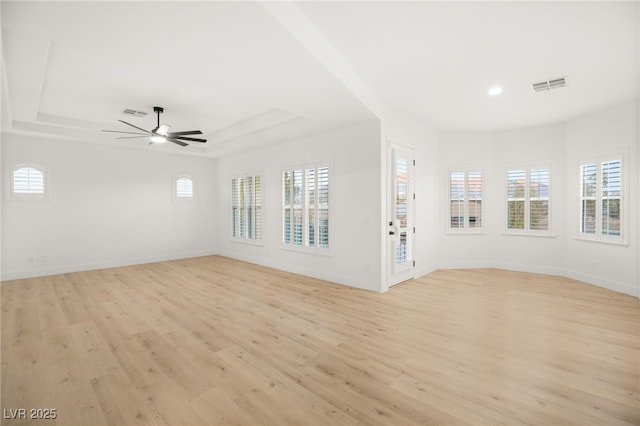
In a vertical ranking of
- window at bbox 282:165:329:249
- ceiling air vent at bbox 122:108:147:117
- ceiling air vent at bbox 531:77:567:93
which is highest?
ceiling air vent at bbox 122:108:147:117

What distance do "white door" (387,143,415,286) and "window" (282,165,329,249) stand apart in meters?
1.21

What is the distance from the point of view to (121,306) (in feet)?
13.7

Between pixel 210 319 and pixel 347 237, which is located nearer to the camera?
pixel 210 319

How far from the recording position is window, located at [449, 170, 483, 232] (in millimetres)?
6480

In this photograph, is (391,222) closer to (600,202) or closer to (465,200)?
(465,200)

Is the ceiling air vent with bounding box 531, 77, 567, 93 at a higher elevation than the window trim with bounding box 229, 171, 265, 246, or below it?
higher

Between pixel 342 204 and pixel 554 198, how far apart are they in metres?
4.25

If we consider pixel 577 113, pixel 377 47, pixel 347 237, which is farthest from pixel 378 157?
pixel 577 113

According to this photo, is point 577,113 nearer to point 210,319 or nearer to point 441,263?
point 441,263

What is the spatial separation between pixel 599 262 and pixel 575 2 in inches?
181

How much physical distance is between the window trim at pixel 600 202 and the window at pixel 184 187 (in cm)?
873

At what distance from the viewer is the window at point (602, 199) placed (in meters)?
4.88

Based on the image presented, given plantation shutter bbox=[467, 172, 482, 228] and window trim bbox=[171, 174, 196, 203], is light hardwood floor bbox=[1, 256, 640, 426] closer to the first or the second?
plantation shutter bbox=[467, 172, 482, 228]

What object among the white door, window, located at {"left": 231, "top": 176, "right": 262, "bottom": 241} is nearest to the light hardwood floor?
the white door
